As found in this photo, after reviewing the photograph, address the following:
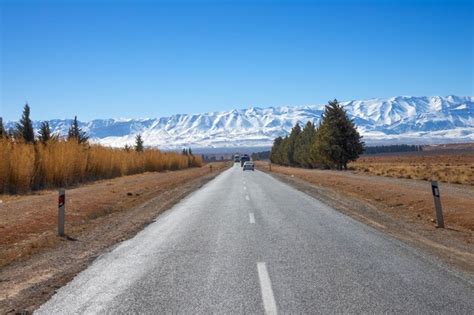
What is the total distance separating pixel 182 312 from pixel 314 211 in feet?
39.0

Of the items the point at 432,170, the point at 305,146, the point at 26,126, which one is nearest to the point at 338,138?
the point at 432,170

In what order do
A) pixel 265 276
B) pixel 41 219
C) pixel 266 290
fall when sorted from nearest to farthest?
pixel 266 290
pixel 265 276
pixel 41 219

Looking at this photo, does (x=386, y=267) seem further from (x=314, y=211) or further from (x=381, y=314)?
(x=314, y=211)

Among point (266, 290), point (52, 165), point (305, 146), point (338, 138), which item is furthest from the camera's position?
point (305, 146)

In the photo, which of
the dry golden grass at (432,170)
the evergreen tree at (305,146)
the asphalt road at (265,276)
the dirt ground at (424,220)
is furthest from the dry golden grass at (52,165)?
the evergreen tree at (305,146)

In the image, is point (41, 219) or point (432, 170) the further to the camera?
point (432, 170)

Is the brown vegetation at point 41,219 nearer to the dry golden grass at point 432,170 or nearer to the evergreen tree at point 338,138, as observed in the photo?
the dry golden grass at point 432,170

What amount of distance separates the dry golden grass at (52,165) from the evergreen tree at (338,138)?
27.4 metres

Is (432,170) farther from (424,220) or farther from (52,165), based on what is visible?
(52,165)

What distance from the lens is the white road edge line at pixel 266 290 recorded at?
19.8 ft

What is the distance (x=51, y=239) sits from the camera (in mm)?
12109

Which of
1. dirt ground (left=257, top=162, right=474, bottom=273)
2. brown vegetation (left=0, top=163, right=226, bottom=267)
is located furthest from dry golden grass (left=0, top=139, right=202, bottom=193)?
dirt ground (left=257, top=162, right=474, bottom=273)

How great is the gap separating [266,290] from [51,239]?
7.18 m

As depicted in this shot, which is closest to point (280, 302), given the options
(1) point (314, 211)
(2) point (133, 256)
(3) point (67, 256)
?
(2) point (133, 256)
